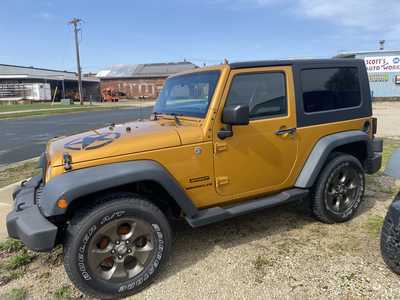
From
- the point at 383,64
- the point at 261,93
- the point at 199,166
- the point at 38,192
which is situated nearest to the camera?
the point at 199,166

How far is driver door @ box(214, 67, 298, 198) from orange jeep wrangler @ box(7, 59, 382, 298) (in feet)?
0.04

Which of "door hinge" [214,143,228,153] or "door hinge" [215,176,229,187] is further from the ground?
"door hinge" [214,143,228,153]

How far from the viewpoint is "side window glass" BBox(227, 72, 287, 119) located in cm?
329

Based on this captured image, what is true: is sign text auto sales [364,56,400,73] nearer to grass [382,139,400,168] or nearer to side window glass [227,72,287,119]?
grass [382,139,400,168]

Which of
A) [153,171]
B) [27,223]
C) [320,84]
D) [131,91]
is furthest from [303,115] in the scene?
[131,91]

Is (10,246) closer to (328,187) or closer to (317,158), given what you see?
(317,158)

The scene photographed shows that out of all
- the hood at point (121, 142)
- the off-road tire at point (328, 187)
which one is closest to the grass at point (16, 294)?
the hood at point (121, 142)

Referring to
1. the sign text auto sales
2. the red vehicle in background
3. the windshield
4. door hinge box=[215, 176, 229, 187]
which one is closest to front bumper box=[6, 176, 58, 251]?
door hinge box=[215, 176, 229, 187]

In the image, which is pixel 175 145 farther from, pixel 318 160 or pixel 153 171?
pixel 318 160

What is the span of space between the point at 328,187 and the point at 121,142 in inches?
96.9

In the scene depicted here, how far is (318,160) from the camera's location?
3725 millimetres

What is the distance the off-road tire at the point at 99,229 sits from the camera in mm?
2590

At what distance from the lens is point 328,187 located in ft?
12.8

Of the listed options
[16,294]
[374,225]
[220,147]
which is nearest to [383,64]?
[374,225]
